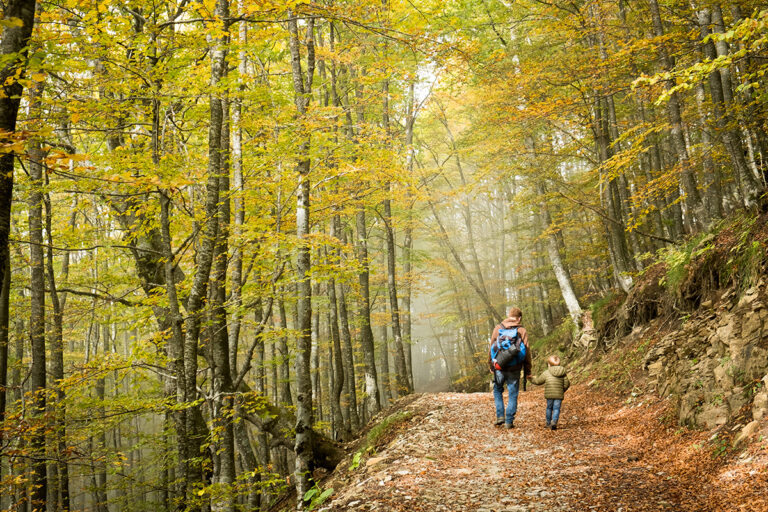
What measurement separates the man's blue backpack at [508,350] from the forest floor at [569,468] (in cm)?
106

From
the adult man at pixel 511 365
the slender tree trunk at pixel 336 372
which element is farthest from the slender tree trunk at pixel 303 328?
the slender tree trunk at pixel 336 372

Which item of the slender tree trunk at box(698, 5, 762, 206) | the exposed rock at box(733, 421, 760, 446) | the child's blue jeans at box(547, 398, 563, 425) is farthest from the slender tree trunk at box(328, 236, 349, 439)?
the exposed rock at box(733, 421, 760, 446)

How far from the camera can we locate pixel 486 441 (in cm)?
661

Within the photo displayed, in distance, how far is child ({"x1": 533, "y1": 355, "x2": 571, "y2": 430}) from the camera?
680 centimetres

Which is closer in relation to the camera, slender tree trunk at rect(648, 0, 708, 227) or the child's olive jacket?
the child's olive jacket

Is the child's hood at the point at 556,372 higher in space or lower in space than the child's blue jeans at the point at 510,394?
higher

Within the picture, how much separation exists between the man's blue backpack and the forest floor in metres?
1.06

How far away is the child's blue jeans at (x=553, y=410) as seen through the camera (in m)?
6.94

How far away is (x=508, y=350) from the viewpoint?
7.10m

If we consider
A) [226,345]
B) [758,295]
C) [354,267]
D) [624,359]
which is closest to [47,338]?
[226,345]

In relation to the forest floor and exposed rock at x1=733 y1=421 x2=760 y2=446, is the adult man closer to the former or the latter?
the forest floor

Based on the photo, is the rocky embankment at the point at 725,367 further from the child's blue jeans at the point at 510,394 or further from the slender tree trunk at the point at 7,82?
the slender tree trunk at the point at 7,82

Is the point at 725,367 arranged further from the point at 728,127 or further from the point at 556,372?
the point at 728,127

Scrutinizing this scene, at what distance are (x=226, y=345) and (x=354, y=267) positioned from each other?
9.31 feet
